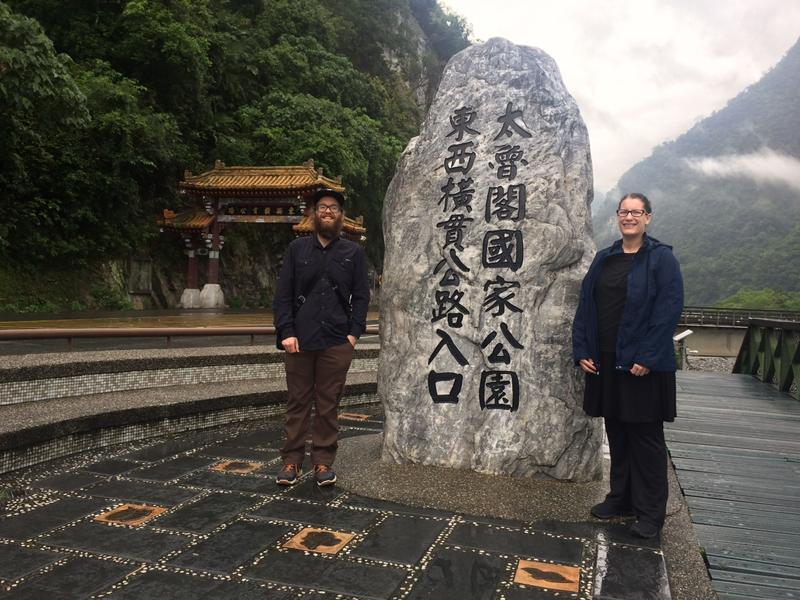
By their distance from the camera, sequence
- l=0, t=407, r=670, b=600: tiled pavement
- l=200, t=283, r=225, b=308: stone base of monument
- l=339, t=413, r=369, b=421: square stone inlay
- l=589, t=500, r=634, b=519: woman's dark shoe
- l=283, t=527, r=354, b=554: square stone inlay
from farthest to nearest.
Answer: l=200, t=283, r=225, b=308: stone base of monument
l=339, t=413, r=369, b=421: square stone inlay
l=589, t=500, r=634, b=519: woman's dark shoe
l=283, t=527, r=354, b=554: square stone inlay
l=0, t=407, r=670, b=600: tiled pavement

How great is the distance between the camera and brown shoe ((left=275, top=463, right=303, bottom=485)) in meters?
3.31

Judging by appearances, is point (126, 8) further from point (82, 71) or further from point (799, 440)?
point (799, 440)

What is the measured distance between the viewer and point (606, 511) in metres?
2.89

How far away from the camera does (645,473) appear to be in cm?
274

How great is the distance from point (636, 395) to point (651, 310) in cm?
39

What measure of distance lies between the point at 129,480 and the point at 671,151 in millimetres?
84932

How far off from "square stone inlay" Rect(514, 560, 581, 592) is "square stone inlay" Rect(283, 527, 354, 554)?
74cm

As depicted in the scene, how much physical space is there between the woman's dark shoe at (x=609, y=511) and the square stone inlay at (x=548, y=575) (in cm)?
60

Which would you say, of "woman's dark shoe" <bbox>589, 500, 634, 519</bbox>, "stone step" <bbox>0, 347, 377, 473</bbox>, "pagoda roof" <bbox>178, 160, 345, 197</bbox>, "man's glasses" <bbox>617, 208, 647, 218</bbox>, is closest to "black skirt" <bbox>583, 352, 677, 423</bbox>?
"woman's dark shoe" <bbox>589, 500, 634, 519</bbox>

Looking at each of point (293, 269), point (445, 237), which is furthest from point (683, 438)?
point (293, 269)

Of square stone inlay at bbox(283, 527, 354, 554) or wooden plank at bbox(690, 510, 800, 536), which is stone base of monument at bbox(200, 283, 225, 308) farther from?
wooden plank at bbox(690, 510, 800, 536)

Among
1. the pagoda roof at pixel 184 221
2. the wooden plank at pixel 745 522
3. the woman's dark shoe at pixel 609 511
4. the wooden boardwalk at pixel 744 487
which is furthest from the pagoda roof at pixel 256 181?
the wooden plank at pixel 745 522

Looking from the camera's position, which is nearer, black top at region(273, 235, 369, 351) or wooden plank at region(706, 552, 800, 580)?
wooden plank at region(706, 552, 800, 580)

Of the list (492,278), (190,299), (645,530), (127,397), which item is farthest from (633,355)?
(190,299)
